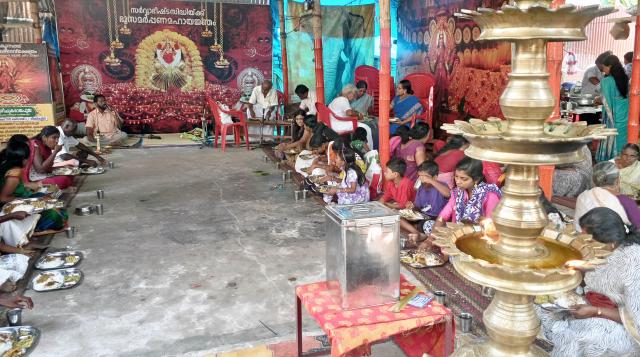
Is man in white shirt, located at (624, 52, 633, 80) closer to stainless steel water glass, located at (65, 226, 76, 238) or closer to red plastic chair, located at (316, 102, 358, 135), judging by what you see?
red plastic chair, located at (316, 102, 358, 135)

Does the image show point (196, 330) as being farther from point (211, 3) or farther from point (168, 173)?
point (211, 3)

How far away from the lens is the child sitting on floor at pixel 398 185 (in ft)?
17.6

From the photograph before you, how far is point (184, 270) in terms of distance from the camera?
4.70 metres

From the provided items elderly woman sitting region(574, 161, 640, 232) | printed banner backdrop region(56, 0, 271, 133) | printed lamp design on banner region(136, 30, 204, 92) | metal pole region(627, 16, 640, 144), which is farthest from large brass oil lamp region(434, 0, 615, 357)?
printed lamp design on banner region(136, 30, 204, 92)

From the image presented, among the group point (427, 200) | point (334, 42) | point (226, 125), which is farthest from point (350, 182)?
point (334, 42)

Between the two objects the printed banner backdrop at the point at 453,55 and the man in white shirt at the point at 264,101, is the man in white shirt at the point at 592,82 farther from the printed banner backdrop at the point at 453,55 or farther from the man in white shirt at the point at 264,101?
the man in white shirt at the point at 264,101

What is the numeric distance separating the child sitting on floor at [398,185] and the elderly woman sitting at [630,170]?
230cm

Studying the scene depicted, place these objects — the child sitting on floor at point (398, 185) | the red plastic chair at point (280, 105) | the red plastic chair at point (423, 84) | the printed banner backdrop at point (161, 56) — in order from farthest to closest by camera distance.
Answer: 1. the printed banner backdrop at point (161, 56)
2. the red plastic chair at point (280, 105)
3. the red plastic chair at point (423, 84)
4. the child sitting on floor at point (398, 185)

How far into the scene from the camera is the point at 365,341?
2420 mm

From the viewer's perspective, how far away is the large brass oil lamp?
141 cm

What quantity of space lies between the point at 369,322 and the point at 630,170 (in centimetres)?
452

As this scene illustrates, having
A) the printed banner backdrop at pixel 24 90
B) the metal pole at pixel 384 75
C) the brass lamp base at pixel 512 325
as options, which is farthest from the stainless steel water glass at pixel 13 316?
the printed banner backdrop at pixel 24 90

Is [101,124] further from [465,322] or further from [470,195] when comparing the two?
[465,322]

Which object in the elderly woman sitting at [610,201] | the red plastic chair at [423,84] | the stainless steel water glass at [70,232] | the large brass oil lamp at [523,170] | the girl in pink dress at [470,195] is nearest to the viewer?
the large brass oil lamp at [523,170]
